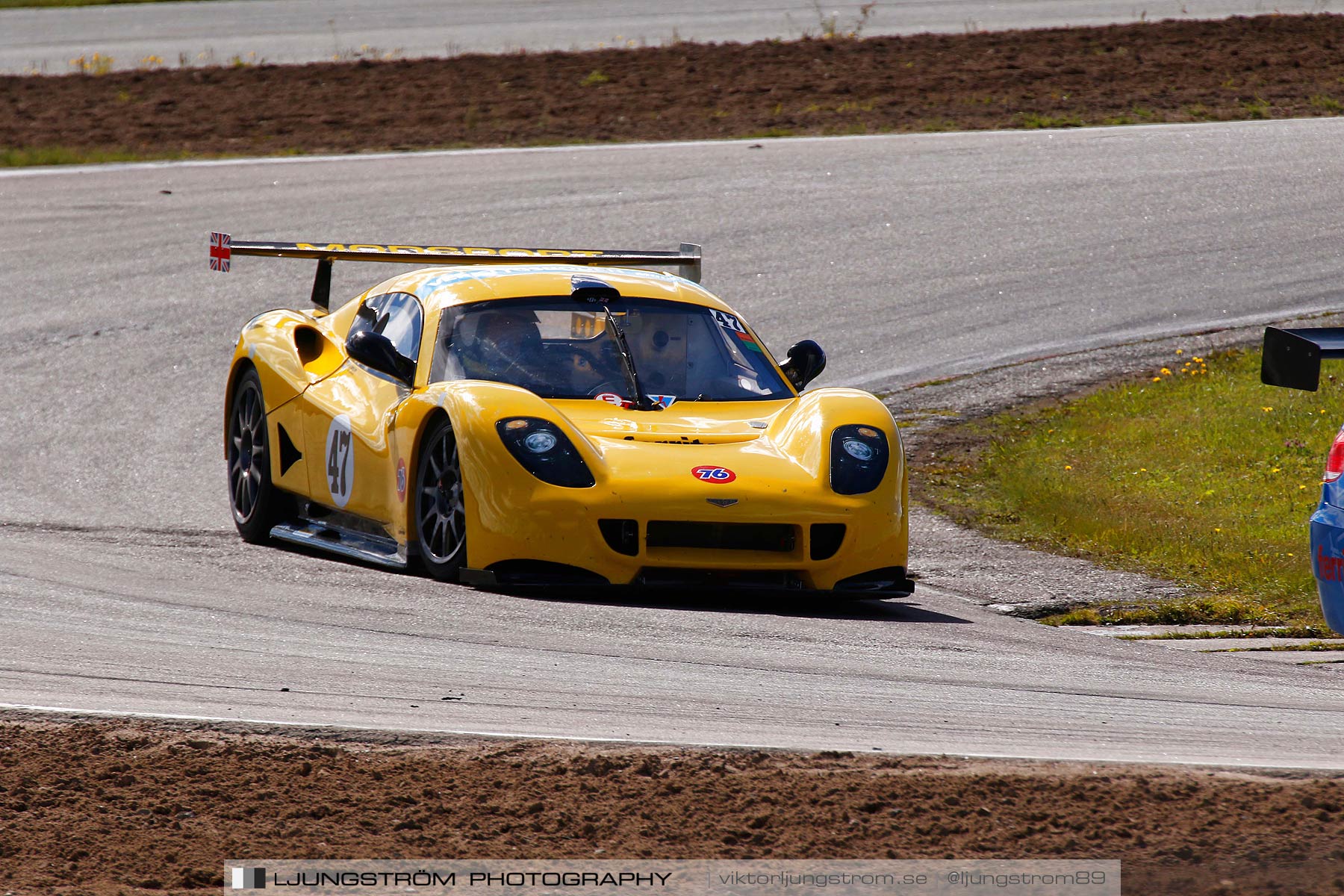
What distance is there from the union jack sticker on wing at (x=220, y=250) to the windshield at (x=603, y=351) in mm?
2014

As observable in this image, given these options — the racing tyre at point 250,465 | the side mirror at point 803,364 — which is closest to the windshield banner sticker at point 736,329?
the side mirror at point 803,364

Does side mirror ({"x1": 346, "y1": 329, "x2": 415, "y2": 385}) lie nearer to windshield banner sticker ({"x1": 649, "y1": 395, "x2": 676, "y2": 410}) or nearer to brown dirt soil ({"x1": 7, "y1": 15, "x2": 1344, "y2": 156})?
windshield banner sticker ({"x1": 649, "y1": 395, "x2": 676, "y2": 410})

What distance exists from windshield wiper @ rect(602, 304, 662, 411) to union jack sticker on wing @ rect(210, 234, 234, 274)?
95.7 inches

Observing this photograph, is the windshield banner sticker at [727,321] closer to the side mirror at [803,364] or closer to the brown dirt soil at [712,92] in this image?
the side mirror at [803,364]

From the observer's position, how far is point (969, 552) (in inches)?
362

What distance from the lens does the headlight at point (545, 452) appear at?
7.27 metres

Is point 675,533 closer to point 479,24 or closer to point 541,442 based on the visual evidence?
point 541,442

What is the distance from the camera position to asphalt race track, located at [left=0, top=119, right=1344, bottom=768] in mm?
5367

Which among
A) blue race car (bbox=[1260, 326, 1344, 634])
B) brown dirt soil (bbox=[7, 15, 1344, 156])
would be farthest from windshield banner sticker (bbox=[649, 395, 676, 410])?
brown dirt soil (bbox=[7, 15, 1344, 156])

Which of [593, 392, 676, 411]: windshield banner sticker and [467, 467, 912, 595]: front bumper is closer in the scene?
[467, 467, 912, 595]: front bumper

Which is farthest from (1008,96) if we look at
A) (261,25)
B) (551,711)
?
(551,711)

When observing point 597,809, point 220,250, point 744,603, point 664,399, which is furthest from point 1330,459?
point 220,250

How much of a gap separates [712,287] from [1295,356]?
10.6m

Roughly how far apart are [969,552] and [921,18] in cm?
1882
